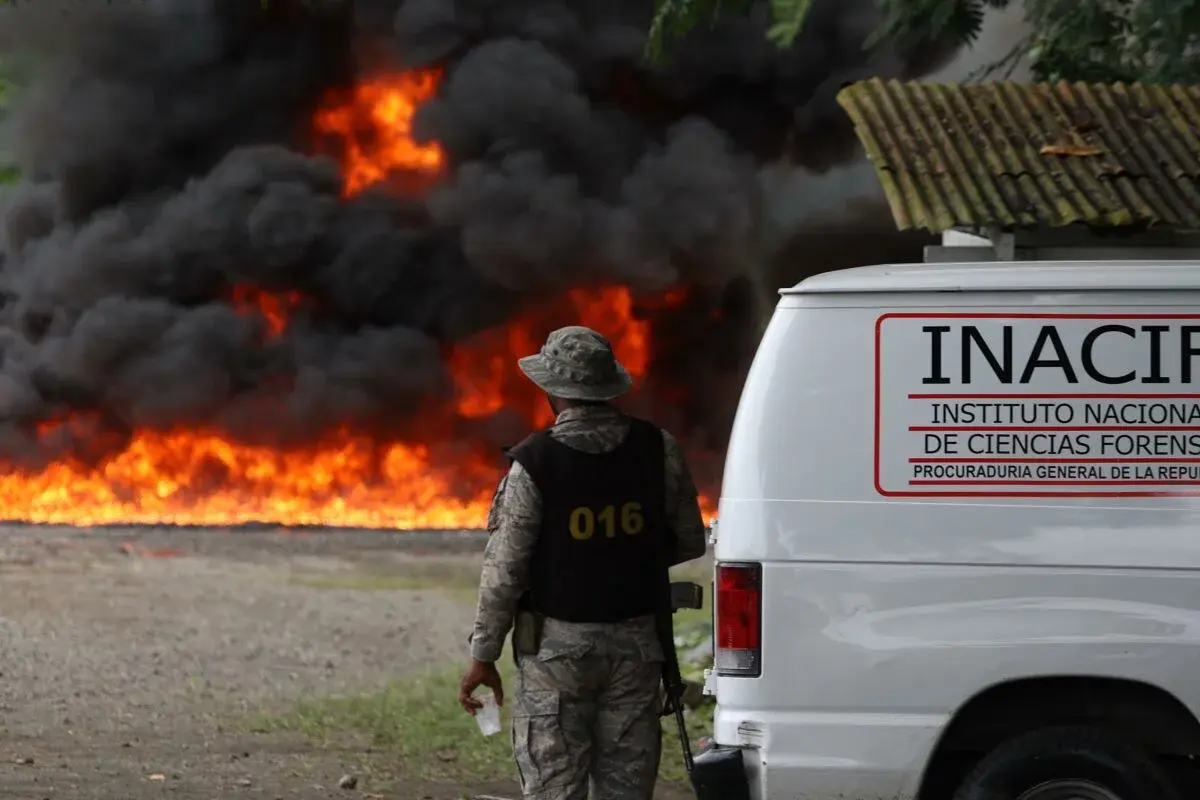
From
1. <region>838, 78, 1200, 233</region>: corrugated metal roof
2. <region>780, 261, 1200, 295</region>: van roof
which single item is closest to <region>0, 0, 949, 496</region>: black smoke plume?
<region>838, 78, 1200, 233</region>: corrugated metal roof

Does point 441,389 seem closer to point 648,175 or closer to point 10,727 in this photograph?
point 648,175

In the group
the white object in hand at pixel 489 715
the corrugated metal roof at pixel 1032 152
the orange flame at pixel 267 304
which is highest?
the orange flame at pixel 267 304

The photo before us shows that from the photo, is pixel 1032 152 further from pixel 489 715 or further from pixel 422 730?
pixel 489 715

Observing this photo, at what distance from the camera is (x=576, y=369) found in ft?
13.4

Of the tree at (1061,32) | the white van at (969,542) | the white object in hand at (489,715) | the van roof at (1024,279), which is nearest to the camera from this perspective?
the white van at (969,542)

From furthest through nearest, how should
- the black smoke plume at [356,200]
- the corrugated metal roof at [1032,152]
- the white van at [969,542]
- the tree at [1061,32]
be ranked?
the black smoke plume at [356,200]
the tree at [1061,32]
the corrugated metal roof at [1032,152]
the white van at [969,542]

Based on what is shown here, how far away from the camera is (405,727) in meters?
7.68

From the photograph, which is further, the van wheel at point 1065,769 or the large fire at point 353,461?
the large fire at point 353,461

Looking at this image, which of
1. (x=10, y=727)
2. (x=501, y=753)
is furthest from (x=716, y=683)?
(x=10, y=727)

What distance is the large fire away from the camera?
19.3 m

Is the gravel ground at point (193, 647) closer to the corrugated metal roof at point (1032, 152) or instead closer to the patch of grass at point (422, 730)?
the patch of grass at point (422, 730)

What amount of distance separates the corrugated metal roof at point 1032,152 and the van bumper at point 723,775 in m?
4.03

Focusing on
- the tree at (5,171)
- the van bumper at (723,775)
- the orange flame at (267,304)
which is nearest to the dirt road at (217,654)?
the van bumper at (723,775)

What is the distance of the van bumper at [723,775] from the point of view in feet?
12.8
